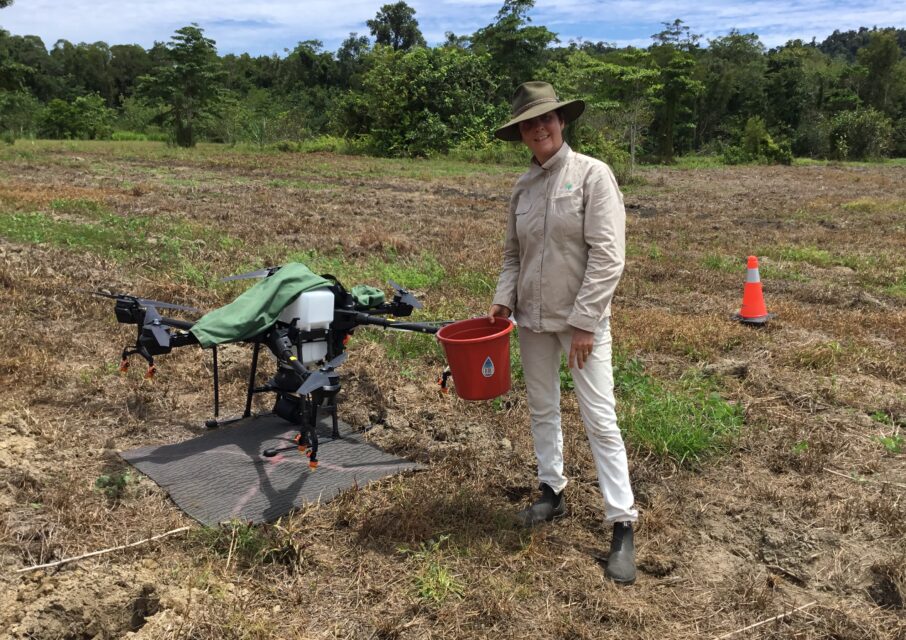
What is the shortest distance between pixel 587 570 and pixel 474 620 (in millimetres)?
561

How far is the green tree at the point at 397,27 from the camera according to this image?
6056cm

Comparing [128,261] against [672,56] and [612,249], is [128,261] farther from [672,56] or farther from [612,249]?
[672,56]

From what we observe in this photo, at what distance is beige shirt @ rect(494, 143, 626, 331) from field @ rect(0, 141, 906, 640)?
1033mm

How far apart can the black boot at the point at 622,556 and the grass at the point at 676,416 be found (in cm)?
Result: 95

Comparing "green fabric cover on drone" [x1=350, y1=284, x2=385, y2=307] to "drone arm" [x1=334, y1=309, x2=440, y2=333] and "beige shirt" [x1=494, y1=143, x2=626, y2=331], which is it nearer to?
"drone arm" [x1=334, y1=309, x2=440, y2=333]

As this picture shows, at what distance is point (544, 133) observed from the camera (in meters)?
2.89

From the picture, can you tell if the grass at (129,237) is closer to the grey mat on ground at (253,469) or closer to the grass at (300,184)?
the grey mat on ground at (253,469)

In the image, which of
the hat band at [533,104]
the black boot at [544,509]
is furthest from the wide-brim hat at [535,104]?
the black boot at [544,509]

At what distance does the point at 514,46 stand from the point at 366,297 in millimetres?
36414

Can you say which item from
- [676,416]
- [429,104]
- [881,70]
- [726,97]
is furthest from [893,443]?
[881,70]

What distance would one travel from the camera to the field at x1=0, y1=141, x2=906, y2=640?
8.80 feet

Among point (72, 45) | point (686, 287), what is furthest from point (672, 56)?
point (72, 45)

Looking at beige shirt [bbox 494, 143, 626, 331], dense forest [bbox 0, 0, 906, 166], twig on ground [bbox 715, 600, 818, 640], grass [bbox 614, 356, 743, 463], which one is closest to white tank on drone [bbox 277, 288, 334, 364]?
beige shirt [bbox 494, 143, 626, 331]

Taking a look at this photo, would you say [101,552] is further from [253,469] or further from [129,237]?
[129,237]
